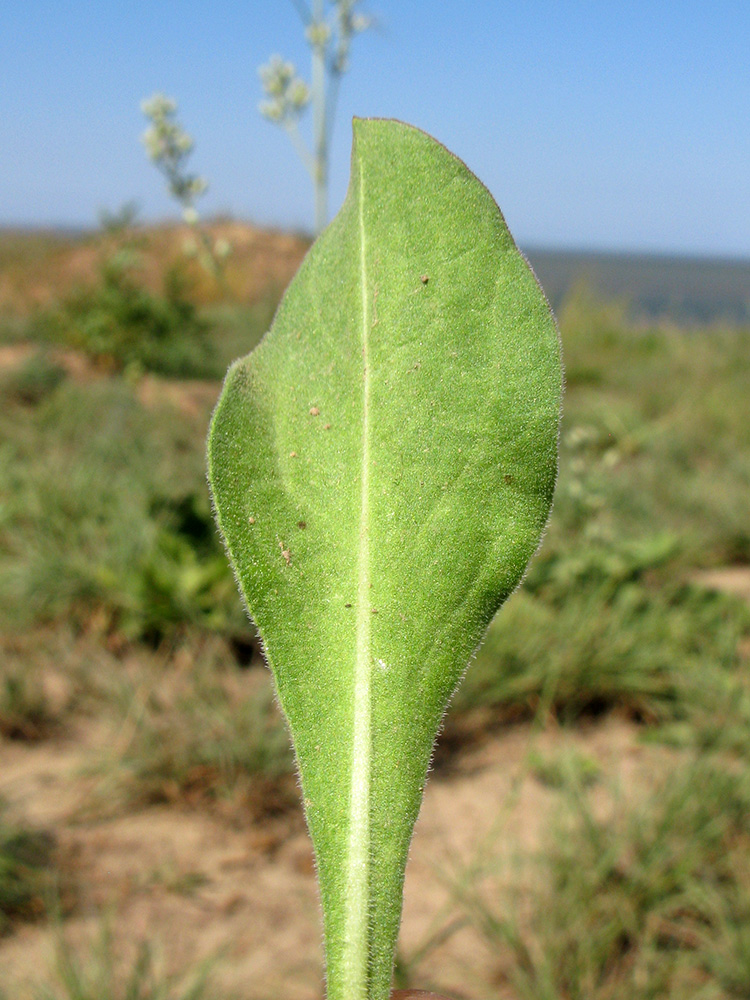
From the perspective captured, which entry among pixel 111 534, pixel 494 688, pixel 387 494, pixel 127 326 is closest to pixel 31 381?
pixel 127 326

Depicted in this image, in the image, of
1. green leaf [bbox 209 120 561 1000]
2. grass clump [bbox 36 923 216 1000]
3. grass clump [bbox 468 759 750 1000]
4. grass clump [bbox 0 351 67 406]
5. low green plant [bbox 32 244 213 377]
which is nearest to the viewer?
green leaf [bbox 209 120 561 1000]

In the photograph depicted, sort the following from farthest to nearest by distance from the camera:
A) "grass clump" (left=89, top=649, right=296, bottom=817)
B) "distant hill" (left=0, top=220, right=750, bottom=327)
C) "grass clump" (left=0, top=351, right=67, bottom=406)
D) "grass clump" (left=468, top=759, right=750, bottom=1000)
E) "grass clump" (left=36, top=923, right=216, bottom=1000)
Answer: "distant hill" (left=0, top=220, right=750, bottom=327), "grass clump" (left=0, top=351, right=67, bottom=406), "grass clump" (left=89, top=649, right=296, bottom=817), "grass clump" (left=468, top=759, right=750, bottom=1000), "grass clump" (left=36, top=923, right=216, bottom=1000)

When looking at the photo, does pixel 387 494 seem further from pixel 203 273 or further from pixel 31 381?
pixel 203 273

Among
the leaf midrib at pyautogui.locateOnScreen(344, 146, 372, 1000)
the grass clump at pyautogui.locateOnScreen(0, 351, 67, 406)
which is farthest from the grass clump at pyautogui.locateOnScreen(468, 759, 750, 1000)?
the grass clump at pyautogui.locateOnScreen(0, 351, 67, 406)

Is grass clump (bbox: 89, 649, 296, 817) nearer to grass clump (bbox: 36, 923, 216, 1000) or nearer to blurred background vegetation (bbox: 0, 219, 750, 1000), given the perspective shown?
blurred background vegetation (bbox: 0, 219, 750, 1000)

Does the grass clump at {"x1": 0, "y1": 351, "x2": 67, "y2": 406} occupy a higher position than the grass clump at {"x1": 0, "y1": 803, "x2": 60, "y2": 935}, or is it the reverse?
the grass clump at {"x1": 0, "y1": 351, "x2": 67, "y2": 406}

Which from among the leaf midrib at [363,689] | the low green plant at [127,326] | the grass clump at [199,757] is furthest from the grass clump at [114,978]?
the low green plant at [127,326]
